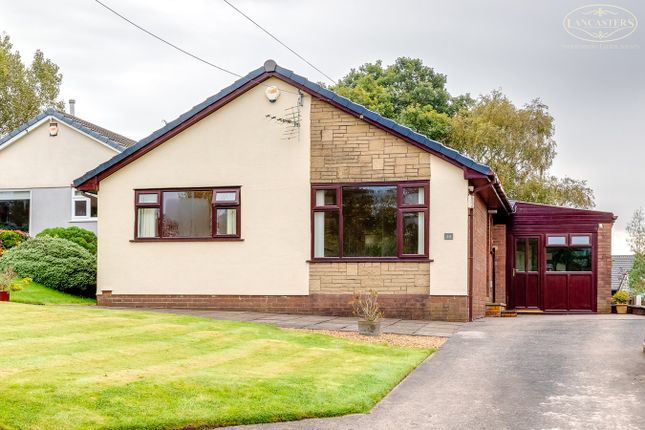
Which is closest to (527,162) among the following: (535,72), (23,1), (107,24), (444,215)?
(535,72)

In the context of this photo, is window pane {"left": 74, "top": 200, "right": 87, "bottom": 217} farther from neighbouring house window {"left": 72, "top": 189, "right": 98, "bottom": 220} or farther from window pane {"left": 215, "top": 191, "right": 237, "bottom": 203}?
window pane {"left": 215, "top": 191, "right": 237, "bottom": 203}

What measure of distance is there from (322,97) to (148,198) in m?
4.89

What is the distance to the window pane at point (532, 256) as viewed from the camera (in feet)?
74.4

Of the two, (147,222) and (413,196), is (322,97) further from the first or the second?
(147,222)

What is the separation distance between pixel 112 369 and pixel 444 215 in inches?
378

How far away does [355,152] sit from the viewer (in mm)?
16969

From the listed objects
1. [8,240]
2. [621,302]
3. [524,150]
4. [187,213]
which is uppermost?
[524,150]

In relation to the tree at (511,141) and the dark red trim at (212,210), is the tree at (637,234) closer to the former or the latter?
the tree at (511,141)

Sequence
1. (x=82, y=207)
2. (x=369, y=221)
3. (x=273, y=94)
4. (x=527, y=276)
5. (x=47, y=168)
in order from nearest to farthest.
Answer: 1. (x=369, y=221)
2. (x=273, y=94)
3. (x=527, y=276)
4. (x=82, y=207)
5. (x=47, y=168)

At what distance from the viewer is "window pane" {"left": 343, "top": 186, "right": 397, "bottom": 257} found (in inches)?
659

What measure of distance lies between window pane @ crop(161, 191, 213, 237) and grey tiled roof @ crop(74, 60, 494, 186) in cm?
152

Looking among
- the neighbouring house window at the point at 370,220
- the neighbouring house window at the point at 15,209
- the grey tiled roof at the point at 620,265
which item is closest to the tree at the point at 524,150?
the grey tiled roof at the point at 620,265

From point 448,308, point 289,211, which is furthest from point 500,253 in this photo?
point 289,211

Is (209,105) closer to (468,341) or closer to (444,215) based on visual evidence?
(444,215)
